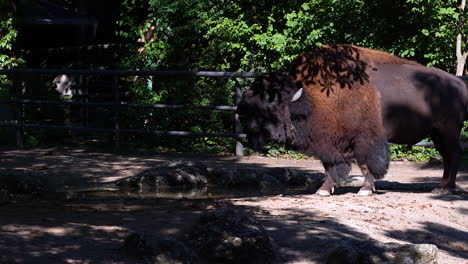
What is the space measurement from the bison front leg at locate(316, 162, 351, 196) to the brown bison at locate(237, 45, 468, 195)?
0.01 m

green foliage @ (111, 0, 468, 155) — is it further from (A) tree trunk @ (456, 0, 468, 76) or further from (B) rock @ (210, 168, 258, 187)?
(B) rock @ (210, 168, 258, 187)

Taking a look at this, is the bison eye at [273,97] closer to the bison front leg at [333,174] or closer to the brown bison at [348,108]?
the brown bison at [348,108]

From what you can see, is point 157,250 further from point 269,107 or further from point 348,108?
point 348,108

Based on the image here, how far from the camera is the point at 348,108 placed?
21.4 feet

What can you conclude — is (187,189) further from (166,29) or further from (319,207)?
(166,29)

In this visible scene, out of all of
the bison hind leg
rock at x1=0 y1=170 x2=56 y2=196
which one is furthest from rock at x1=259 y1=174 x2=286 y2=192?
rock at x1=0 y1=170 x2=56 y2=196

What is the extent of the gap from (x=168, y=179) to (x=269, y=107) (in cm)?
179

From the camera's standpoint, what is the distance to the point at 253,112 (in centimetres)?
661

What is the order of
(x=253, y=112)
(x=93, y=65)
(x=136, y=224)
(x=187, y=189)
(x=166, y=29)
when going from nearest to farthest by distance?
(x=136, y=224)
(x=253, y=112)
(x=187, y=189)
(x=166, y=29)
(x=93, y=65)

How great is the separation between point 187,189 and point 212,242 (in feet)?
10.9

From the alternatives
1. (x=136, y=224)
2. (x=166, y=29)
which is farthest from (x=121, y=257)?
(x=166, y=29)

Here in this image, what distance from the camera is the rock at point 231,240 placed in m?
4.28

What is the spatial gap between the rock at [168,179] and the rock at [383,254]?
3.80 m

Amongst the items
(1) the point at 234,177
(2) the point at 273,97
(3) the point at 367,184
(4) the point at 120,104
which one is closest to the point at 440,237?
(3) the point at 367,184
